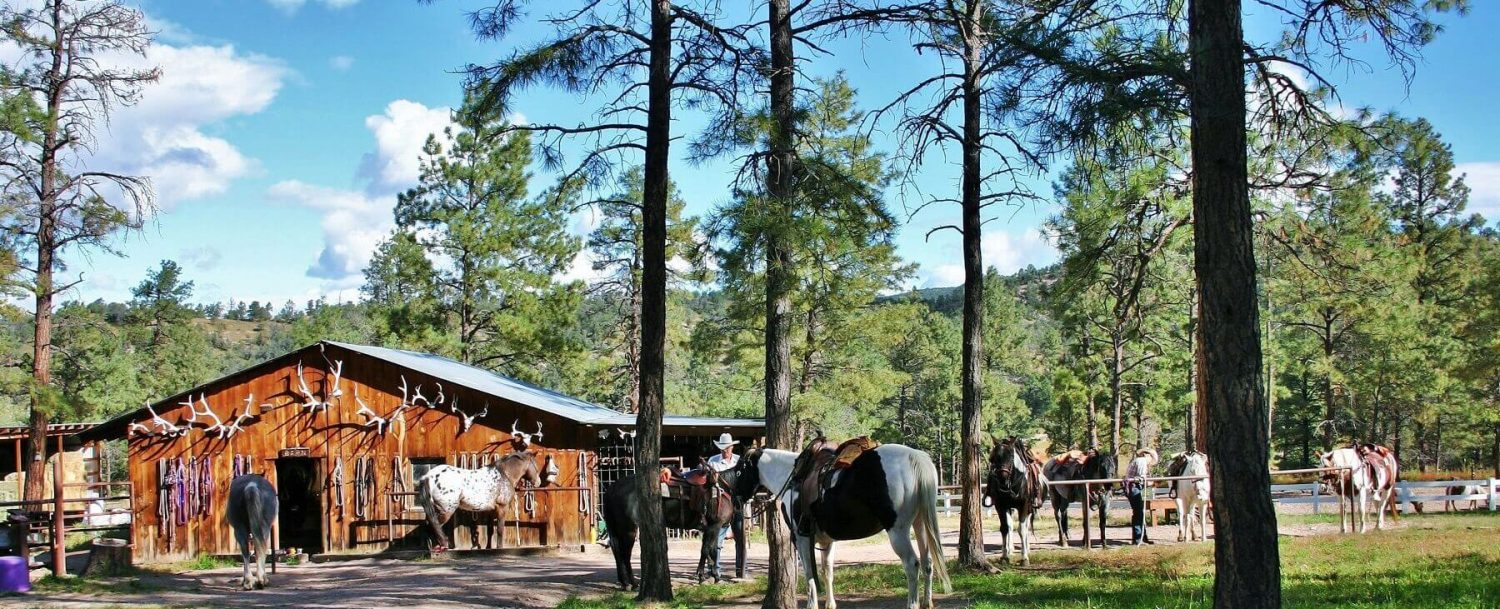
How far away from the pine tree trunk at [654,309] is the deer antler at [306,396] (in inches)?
476

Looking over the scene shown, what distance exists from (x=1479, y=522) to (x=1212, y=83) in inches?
698

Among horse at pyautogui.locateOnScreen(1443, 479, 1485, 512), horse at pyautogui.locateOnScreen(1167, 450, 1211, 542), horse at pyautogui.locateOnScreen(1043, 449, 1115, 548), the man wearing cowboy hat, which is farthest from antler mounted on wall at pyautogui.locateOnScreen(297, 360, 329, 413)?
horse at pyautogui.locateOnScreen(1443, 479, 1485, 512)

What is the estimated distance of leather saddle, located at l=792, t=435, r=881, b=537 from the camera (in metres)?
11.0

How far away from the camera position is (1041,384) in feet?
180

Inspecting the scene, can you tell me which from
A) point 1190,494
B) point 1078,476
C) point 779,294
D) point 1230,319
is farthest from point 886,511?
point 1078,476

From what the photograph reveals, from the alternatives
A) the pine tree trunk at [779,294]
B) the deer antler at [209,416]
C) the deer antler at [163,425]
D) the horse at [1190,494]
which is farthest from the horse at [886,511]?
the deer antler at [163,425]

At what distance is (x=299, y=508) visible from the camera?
2420 centimetres

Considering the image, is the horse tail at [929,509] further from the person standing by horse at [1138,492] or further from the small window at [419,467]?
the small window at [419,467]

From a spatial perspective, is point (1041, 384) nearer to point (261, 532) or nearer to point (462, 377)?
point (462, 377)

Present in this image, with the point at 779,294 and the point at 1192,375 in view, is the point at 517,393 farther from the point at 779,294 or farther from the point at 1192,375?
the point at 1192,375

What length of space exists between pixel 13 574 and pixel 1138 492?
17695 millimetres

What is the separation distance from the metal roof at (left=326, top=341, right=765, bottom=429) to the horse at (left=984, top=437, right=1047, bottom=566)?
21.0ft

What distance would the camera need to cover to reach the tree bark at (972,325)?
1426 cm

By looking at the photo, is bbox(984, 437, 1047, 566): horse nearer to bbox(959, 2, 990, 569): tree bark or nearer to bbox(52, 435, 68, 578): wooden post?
bbox(959, 2, 990, 569): tree bark
